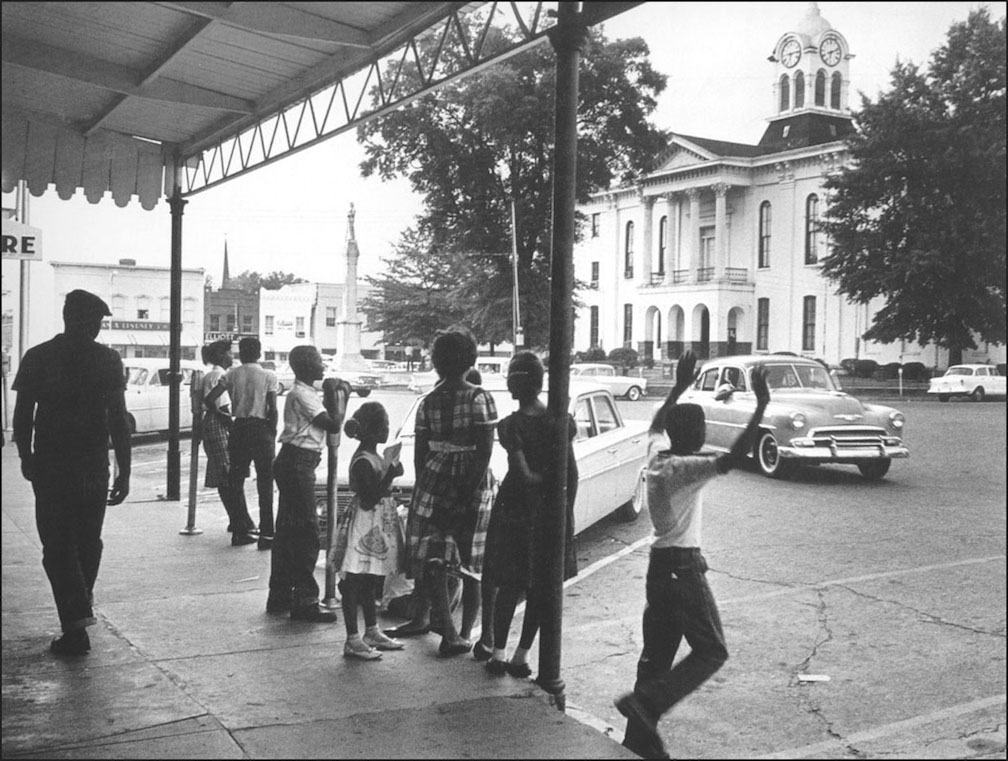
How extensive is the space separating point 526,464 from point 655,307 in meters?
2.64

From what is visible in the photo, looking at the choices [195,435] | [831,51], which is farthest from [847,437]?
[195,435]

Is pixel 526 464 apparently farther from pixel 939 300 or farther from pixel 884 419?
pixel 884 419

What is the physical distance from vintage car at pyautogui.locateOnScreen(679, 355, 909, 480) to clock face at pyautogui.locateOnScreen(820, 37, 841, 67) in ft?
6.28

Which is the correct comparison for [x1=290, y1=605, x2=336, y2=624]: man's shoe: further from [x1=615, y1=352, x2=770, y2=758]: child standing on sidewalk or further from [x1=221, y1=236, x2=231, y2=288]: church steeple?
[x1=221, y1=236, x2=231, y2=288]: church steeple

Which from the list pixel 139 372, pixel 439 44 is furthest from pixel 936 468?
pixel 139 372

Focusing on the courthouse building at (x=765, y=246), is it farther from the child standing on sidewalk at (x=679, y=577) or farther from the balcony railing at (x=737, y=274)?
the child standing on sidewalk at (x=679, y=577)

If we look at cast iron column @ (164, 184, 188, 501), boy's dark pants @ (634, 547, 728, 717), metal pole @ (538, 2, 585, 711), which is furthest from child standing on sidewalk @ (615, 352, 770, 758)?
cast iron column @ (164, 184, 188, 501)

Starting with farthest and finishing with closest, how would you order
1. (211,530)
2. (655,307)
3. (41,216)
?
(211,530) < (655,307) < (41,216)

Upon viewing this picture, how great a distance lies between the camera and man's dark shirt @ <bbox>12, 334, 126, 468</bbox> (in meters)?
4.59

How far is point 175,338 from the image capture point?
1002cm

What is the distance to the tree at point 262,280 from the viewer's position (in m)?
8.93

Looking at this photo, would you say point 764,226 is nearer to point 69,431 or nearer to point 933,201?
point 933,201

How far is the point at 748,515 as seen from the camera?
31.9 feet

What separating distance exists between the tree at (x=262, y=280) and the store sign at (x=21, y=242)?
10.6ft
